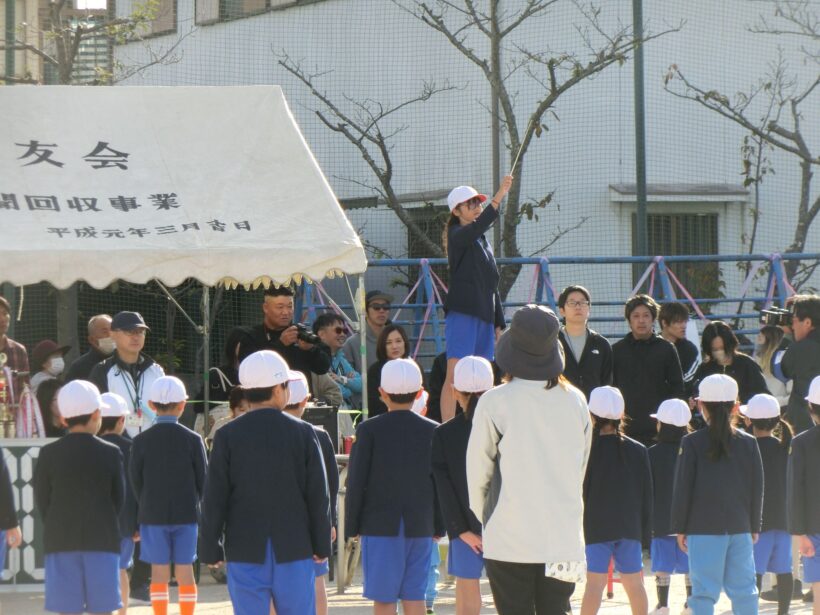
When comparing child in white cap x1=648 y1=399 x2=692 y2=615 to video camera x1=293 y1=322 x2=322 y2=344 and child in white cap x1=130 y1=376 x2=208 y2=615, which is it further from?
→ child in white cap x1=130 y1=376 x2=208 y2=615

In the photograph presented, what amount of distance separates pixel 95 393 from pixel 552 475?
254 centimetres

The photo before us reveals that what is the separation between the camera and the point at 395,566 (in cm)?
641

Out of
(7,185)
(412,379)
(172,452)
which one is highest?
(7,185)

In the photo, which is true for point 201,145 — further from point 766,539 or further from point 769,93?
point 769,93

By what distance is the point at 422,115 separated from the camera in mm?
16578

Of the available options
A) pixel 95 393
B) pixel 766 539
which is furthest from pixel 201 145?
pixel 766 539

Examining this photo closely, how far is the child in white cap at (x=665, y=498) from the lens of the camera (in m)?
7.91

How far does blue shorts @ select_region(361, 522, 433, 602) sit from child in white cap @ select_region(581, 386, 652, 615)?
39.9 inches

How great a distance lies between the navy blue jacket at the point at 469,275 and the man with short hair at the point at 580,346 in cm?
49

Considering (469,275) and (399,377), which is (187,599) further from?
(469,275)

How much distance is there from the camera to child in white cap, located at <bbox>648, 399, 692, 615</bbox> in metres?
7.91

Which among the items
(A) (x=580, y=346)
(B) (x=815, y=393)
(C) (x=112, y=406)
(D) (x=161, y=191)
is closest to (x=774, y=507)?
(B) (x=815, y=393)

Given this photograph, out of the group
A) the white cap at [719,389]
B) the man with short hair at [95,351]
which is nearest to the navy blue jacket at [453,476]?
the white cap at [719,389]

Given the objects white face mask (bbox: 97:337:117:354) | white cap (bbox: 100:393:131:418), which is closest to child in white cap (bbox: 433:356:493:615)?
white cap (bbox: 100:393:131:418)
